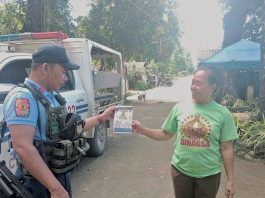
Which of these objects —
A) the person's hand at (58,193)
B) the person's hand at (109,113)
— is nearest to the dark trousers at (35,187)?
the person's hand at (58,193)

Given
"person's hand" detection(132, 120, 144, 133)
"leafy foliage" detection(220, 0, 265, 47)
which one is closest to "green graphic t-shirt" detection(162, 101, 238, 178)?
"person's hand" detection(132, 120, 144, 133)

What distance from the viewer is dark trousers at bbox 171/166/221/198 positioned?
3.24 meters

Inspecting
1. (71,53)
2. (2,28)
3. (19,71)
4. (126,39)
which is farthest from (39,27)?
(126,39)

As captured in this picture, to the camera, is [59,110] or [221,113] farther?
[221,113]

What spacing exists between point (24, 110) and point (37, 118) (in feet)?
0.35

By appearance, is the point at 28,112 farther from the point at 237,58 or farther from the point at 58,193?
the point at 237,58

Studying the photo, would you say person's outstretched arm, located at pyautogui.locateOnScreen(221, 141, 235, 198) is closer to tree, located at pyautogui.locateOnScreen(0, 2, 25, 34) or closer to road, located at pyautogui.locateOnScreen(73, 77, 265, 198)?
road, located at pyautogui.locateOnScreen(73, 77, 265, 198)

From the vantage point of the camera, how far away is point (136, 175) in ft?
20.4

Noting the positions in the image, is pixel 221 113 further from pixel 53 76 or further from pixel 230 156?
pixel 53 76

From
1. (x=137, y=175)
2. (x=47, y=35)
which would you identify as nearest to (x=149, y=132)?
(x=137, y=175)

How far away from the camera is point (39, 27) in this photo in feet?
37.6

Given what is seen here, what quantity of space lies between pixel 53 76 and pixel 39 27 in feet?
30.6

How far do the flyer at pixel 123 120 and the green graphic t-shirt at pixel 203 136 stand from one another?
44 centimetres

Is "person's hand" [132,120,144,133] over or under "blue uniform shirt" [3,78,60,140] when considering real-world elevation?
under
